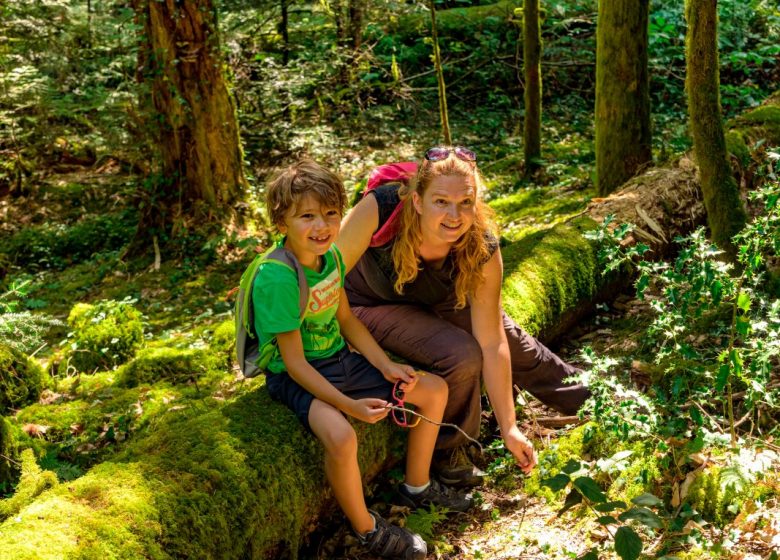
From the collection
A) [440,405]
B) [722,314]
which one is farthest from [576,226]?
[440,405]

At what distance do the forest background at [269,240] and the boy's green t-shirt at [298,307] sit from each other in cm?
39

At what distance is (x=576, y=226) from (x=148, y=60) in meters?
5.24

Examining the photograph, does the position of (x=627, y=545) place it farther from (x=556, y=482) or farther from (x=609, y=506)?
(x=556, y=482)

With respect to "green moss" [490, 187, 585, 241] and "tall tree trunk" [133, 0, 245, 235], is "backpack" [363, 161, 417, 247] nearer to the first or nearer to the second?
"green moss" [490, 187, 585, 241]

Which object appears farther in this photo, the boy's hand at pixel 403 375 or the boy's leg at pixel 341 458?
the boy's hand at pixel 403 375

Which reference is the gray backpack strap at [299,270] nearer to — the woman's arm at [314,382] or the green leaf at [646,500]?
the woman's arm at [314,382]

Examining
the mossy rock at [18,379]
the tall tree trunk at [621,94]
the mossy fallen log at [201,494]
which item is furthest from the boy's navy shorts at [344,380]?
the tall tree trunk at [621,94]

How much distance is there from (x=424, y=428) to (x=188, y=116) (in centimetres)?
569

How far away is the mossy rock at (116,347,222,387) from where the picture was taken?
4852mm

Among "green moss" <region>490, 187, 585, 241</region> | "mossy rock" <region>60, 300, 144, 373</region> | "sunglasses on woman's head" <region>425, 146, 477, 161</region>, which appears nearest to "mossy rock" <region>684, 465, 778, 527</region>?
"sunglasses on woman's head" <region>425, 146, 477, 161</region>

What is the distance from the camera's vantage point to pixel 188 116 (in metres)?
7.71

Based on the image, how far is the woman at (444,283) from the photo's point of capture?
129 inches

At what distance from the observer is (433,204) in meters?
3.26

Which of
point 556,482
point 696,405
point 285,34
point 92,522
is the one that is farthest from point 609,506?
point 285,34
